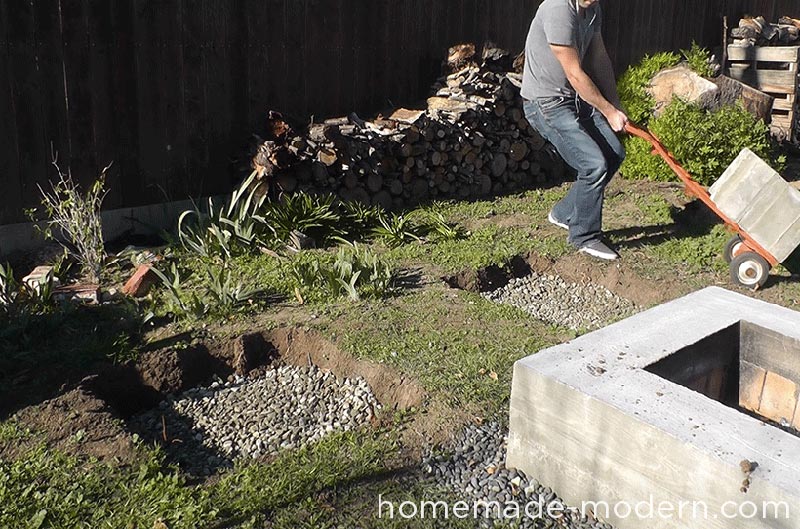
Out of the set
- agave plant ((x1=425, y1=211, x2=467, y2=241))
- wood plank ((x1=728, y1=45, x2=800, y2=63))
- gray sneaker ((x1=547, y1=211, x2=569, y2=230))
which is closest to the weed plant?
agave plant ((x1=425, y1=211, x2=467, y2=241))

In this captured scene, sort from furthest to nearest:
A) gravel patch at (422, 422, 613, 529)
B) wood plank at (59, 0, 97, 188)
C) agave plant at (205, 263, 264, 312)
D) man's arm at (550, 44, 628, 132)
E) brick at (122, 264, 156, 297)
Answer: wood plank at (59, 0, 97, 188)
man's arm at (550, 44, 628, 132)
brick at (122, 264, 156, 297)
agave plant at (205, 263, 264, 312)
gravel patch at (422, 422, 613, 529)

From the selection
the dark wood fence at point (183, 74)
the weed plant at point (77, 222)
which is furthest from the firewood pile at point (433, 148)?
the weed plant at point (77, 222)

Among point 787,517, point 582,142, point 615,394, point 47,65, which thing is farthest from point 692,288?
point 47,65

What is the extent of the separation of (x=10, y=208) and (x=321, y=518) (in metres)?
3.88

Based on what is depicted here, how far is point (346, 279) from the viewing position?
4961 mm

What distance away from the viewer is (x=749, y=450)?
2.44m

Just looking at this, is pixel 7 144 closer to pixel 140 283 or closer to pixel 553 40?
pixel 140 283

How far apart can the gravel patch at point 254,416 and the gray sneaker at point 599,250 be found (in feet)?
8.33

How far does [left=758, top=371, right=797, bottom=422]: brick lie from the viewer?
330 centimetres

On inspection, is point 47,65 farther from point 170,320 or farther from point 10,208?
point 170,320

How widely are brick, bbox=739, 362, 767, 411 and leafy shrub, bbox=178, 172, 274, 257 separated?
349 cm

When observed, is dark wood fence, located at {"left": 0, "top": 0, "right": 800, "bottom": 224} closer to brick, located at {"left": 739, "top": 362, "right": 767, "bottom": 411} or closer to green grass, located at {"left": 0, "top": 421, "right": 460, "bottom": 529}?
green grass, located at {"left": 0, "top": 421, "right": 460, "bottom": 529}

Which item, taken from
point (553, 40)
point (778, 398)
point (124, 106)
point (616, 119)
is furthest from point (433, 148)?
point (778, 398)

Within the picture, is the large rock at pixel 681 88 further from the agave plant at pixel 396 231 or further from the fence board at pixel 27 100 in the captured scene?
the fence board at pixel 27 100
